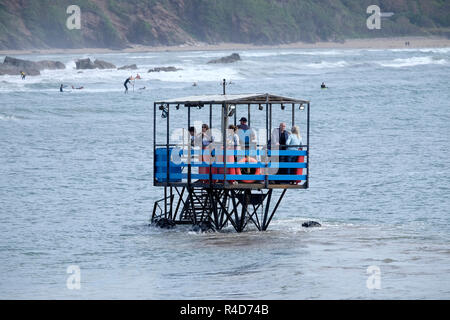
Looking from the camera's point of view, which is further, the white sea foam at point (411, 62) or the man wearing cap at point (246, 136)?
the white sea foam at point (411, 62)

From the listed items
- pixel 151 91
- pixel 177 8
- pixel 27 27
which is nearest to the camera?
pixel 151 91

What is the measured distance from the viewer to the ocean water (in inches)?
723

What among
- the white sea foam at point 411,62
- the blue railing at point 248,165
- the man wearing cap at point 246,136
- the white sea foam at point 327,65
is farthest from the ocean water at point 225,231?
the white sea foam at point 327,65

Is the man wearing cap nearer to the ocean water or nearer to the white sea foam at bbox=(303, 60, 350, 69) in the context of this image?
the ocean water

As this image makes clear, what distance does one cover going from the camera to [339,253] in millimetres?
20766

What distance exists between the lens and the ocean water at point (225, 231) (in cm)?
1836

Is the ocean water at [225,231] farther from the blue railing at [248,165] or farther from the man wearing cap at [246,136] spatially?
the man wearing cap at [246,136]

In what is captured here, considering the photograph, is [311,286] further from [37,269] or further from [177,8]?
[177,8]

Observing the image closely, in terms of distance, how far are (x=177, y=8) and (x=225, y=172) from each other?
587 ft

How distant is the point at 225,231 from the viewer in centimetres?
2383

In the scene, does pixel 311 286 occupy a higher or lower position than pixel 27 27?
lower

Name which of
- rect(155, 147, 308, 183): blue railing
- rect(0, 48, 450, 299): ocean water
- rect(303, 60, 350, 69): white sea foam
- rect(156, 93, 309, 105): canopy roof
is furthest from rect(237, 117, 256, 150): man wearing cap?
rect(303, 60, 350, 69): white sea foam

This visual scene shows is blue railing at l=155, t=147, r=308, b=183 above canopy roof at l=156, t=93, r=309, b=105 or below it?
below
